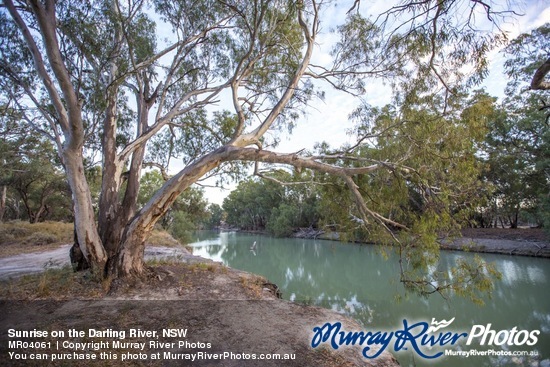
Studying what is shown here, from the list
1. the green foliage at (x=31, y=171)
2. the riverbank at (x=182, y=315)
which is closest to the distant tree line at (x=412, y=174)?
the green foliage at (x=31, y=171)

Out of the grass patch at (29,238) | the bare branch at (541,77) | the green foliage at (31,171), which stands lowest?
the grass patch at (29,238)

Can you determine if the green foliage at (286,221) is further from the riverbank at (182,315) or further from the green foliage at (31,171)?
the riverbank at (182,315)

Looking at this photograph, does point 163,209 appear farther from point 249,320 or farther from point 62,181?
point 62,181

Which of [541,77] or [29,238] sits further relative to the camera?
[29,238]

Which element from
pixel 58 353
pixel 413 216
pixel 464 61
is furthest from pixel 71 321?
pixel 464 61

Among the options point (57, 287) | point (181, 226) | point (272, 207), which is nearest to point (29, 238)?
point (57, 287)

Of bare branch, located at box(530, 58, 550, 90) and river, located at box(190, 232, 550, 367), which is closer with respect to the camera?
bare branch, located at box(530, 58, 550, 90)

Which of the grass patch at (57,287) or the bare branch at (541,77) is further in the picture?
the grass patch at (57,287)

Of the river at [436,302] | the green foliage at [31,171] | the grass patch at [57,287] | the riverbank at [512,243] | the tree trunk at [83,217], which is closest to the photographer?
the grass patch at [57,287]

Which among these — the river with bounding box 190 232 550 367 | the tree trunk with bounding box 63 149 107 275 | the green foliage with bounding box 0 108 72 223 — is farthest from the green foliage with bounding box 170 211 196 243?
the tree trunk with bounding box 63 149 107 275

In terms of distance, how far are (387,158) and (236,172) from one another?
148 inches

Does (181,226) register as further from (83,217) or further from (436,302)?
(436,302)

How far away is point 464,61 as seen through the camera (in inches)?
129

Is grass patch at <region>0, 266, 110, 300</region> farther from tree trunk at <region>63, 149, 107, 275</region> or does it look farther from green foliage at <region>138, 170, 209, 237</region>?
green foliage at <region>138, 170, 209, 237</region>
